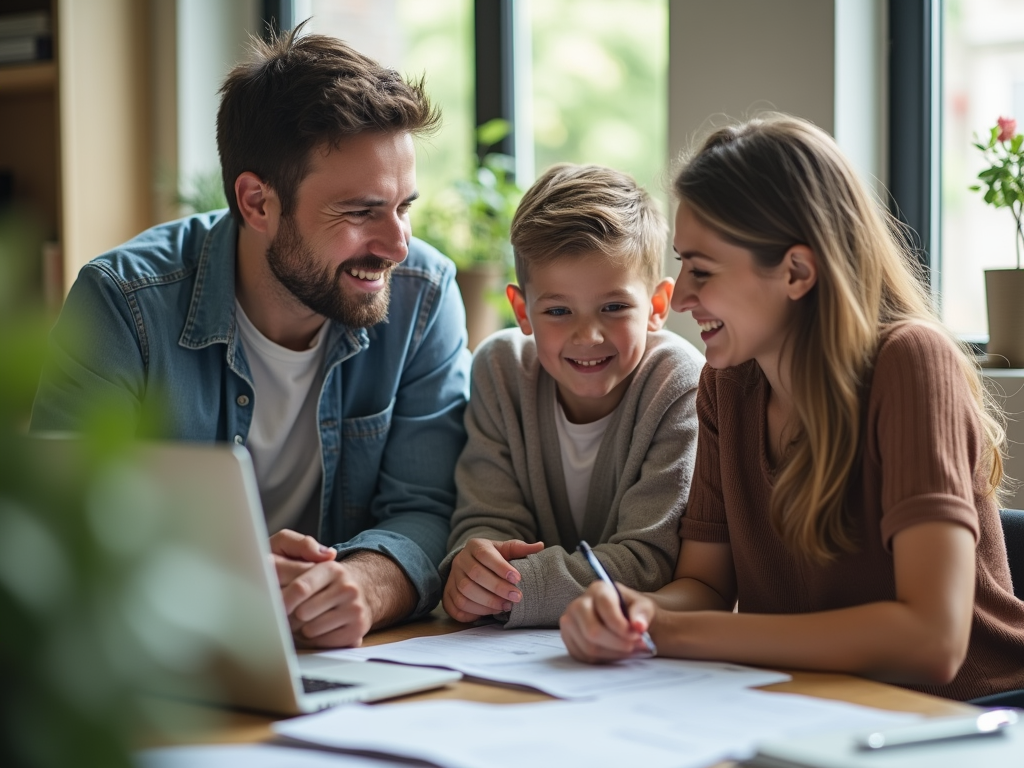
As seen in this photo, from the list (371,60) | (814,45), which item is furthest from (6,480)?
(814,45)

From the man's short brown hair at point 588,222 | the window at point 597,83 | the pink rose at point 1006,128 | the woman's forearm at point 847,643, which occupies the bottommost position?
the woman's forearm at point 847,643

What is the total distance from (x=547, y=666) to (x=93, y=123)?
250 cm

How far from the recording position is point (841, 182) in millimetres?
1275

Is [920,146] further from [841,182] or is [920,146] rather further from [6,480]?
[6,480]

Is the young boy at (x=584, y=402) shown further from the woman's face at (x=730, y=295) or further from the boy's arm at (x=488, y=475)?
the woman's face at (x=730, y=295)

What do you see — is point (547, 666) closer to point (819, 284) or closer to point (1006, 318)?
point (819, 284)

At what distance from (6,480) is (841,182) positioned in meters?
1.06

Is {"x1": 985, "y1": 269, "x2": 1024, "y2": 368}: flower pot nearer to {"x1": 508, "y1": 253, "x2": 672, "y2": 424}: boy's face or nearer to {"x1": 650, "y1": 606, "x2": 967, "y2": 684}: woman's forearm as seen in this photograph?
{"x1": 508, "y1": 253, "x2": 672, "y2": 424}: boy's face

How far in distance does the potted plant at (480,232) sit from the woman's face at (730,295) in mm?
1219

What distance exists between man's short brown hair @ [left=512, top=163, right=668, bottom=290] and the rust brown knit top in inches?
9.2

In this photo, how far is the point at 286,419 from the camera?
5.74ft

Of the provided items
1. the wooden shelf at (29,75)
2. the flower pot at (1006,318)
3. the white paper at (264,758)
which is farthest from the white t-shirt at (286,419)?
the wooden shelf at (29,75)

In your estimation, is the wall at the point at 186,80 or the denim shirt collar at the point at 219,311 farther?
the wall at the point at 186,80

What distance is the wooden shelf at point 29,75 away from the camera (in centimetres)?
305
